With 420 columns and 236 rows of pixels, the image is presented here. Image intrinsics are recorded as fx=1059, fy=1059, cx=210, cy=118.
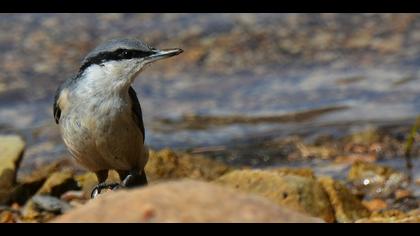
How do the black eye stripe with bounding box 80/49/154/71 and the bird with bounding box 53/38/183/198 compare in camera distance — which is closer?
the bird with bounding box 53/38/183/198

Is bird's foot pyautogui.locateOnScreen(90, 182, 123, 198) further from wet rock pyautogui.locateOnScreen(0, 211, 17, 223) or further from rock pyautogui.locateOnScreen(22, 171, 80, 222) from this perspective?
wet rock pyautogui.locateOnScreen(0, 211, 17, 223)

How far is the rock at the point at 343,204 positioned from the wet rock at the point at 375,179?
2.43 ft

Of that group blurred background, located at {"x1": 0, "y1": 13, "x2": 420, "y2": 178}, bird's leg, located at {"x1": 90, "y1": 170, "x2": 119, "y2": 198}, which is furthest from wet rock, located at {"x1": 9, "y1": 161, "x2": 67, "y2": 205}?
blurred background, located at {"x1": 0, "y1": 13, "x2": 420, "y2": 178}

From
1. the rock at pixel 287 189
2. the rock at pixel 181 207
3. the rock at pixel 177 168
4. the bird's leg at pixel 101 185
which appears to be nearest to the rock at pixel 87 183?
the rock at pixel 177 168

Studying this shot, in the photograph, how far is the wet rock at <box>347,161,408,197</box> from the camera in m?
8.81

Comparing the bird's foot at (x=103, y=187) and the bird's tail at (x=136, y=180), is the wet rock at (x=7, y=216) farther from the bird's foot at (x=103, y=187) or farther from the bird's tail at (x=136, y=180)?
the bird's tail at (x=136, y=180)

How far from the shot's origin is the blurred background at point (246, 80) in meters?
10.9

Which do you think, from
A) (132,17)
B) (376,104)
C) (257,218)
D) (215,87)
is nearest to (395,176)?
(376,104)

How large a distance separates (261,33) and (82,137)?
8886 millimetres

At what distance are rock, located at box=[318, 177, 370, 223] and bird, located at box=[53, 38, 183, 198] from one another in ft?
5.44

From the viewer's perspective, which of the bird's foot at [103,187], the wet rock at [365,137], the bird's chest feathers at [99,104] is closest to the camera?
the bird's chest feathers at [99,104]

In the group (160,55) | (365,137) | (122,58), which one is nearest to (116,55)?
(122,58)

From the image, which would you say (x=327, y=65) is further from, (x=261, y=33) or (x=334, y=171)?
(x=334, y=171)

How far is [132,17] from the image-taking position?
1628cm
